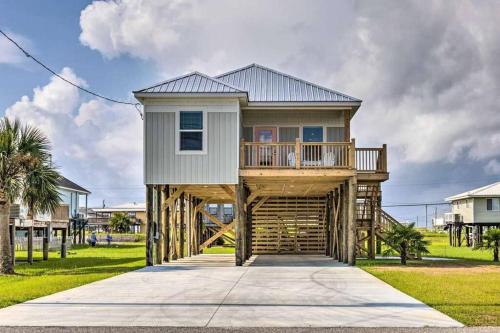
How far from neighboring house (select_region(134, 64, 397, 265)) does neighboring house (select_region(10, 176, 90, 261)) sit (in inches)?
163

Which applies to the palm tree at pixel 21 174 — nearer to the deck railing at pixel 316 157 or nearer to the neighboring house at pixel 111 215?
the deck railing at pixel 316 157

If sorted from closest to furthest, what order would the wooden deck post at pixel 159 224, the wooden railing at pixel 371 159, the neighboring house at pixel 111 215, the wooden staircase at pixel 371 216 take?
the wooden railing at pixel 371 159, the wooden deck post at pixel 159 224, the wooden staircase at pixel 371 216, the neighboring house at pixel 111 215

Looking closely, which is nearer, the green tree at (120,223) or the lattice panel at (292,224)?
the lattice panel at (292,224)

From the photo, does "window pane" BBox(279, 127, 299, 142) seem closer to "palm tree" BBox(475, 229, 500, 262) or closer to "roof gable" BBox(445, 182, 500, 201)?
"palm tree" BBox(475, 229, 500, 262)

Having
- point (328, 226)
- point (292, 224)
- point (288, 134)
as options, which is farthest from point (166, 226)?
point (292, 224)

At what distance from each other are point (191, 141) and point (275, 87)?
4468 millimetres

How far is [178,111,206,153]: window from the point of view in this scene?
2053 cm

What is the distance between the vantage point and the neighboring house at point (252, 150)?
20344 millimetres

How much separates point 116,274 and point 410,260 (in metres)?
11.5

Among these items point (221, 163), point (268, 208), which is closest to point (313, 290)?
point (221, 163)

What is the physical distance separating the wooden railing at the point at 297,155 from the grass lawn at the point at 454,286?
3.69m

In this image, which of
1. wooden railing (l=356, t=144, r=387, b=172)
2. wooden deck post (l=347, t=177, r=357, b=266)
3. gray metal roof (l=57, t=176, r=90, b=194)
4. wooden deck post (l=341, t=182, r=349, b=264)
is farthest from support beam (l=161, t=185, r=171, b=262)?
gray metal roof (l=57, t=176, r=90, b=194)

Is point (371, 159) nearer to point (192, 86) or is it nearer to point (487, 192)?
point (192, 86)

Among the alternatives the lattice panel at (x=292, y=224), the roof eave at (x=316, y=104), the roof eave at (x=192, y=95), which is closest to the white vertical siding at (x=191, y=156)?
the roof eave at (x=192, y=95)
